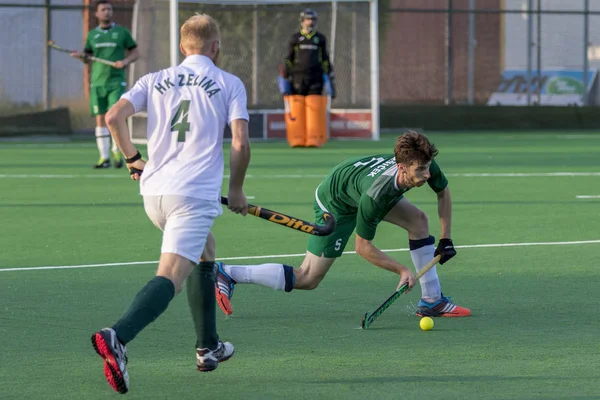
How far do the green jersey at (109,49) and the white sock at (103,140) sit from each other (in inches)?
22.7

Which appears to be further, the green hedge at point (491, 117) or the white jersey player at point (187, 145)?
the green hedge at point (491, 117)

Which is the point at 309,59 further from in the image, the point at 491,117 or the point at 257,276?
the point at 257,276

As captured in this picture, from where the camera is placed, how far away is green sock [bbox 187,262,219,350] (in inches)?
216

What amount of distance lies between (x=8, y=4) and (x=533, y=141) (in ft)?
34.3

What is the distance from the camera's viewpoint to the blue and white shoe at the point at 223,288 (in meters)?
6.92

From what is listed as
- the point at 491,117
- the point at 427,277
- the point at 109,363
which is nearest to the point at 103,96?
the point at 427,277

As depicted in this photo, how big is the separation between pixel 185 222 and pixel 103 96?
1138cm

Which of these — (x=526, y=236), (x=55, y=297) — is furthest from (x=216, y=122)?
(x=526, y=236)

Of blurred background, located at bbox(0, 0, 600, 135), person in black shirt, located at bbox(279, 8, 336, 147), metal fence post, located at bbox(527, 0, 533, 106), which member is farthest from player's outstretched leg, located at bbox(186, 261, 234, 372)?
metal fence post, located at bbox(527, 0, 533, 106)

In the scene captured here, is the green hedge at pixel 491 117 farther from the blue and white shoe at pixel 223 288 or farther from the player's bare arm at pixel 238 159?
the player's bare arm at pixel 238 159

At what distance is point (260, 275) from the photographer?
7188mm

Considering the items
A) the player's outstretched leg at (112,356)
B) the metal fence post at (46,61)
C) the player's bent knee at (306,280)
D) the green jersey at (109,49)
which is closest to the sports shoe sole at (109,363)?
the player's outstretched leg at (112,356)

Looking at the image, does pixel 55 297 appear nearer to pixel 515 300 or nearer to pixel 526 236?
pixel 515 300

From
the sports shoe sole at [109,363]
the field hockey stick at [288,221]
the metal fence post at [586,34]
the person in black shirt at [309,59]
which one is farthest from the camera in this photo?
the metal fence post at [586,34]
